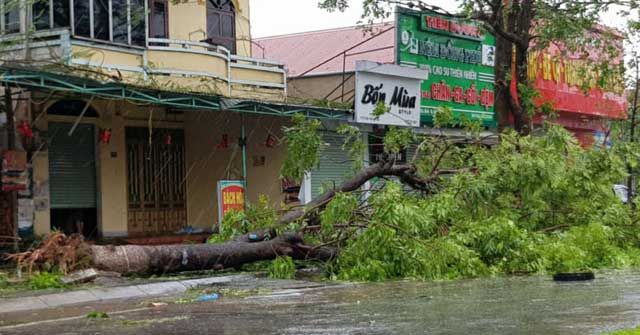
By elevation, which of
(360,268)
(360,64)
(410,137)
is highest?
(360,64)

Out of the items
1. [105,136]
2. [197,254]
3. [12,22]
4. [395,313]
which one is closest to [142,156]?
[105,136]

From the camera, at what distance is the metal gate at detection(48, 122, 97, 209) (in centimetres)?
1792

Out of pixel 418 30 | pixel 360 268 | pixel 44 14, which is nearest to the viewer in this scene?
pixel 360 268

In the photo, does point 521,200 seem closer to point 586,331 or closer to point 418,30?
point 586,331

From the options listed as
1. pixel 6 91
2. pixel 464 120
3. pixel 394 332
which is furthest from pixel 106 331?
pixel 464 120

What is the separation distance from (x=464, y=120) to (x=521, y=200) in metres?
3.62

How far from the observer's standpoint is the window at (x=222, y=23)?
21922mm

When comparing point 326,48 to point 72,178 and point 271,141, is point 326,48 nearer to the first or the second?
point 271,141

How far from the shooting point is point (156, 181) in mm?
20141

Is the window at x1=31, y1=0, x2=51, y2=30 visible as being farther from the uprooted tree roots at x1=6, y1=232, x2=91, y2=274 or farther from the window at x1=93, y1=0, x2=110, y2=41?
the uprooted tree roots at x1=6, y1=232, x2=91, y2=274

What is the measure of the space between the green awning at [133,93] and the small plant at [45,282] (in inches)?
122

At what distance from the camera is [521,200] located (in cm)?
1572

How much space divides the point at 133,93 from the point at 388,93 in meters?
9.30

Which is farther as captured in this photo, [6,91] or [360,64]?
[360,64]
